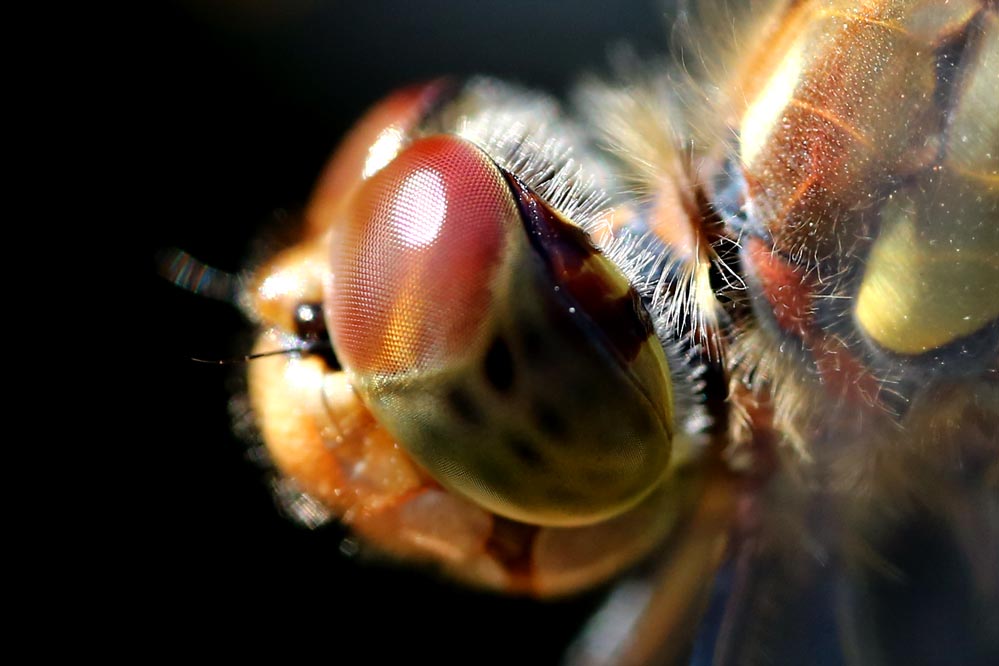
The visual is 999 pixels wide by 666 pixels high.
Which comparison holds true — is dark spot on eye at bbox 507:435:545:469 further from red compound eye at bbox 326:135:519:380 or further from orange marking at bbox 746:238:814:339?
orange marking at bbox 746:238:814:339

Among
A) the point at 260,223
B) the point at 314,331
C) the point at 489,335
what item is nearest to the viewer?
the point at 489,335

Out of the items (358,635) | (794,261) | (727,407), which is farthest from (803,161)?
(358,635)

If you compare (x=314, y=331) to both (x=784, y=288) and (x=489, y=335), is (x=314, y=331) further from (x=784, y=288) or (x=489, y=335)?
(x=784, y=288)

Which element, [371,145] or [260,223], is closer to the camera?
[371,145]

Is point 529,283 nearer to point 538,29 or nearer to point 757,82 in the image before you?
point 757,82

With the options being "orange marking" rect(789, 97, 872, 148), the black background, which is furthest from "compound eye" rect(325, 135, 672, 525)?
the black background

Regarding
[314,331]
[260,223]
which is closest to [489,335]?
[314,331]
